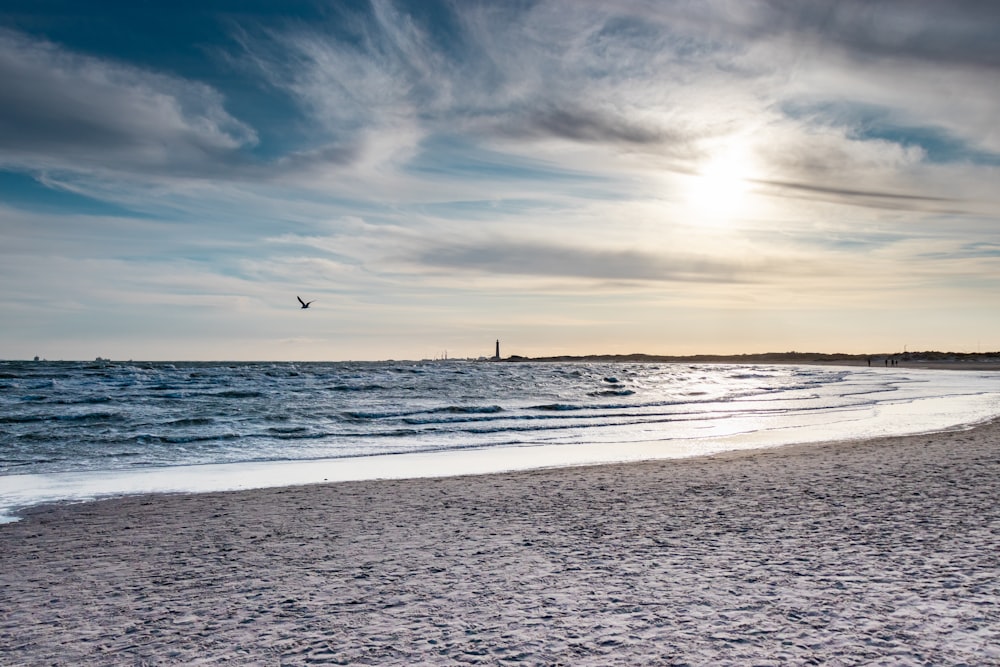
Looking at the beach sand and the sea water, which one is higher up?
the beach sand

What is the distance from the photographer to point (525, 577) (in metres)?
6.80

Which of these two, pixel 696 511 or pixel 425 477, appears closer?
pixel 696 511

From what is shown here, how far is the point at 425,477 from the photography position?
14.2 m

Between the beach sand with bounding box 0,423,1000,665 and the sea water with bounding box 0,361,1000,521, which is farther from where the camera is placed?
the sea water with bounding box 0,361,1000,521

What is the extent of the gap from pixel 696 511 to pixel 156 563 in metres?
7.08

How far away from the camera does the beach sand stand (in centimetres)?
515

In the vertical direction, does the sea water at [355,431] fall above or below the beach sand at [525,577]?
below

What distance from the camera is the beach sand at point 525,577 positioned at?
16.9 ft

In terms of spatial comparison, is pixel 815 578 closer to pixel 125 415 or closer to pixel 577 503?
pixel 577 503

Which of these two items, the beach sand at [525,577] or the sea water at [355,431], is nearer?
the beach sand at [525,577]

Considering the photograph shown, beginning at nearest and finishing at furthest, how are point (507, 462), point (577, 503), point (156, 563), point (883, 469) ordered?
1. point (156, 563)
2. point (577, 503)
3. point (883, 469)
4. point (507, 462)

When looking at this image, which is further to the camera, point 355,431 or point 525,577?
point 355,431

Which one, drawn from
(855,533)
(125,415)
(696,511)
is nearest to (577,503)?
(696,511)

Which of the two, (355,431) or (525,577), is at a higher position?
(525,577)
